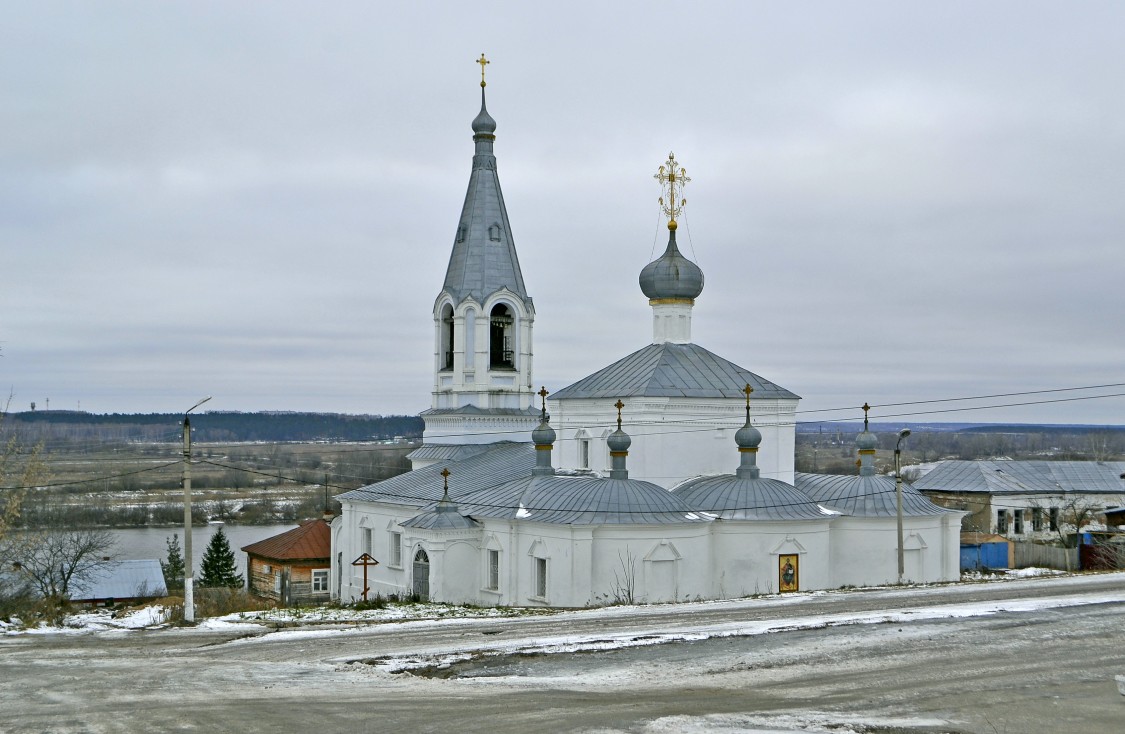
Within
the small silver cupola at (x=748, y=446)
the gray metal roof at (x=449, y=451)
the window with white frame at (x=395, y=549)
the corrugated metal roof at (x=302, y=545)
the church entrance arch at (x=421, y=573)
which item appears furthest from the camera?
the corrugated metal roof at (x=302, y=545)

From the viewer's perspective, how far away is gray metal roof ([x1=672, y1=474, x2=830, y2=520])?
2297cm

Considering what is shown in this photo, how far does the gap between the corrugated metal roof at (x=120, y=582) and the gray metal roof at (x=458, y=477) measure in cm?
1144

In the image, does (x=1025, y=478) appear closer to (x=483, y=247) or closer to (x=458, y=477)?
(x=483, y=247)

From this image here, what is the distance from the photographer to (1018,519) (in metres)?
44.3

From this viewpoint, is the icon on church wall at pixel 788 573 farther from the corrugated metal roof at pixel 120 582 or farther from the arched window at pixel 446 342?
the corrugated metal roof at pixel 120 582

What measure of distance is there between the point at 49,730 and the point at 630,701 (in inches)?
193

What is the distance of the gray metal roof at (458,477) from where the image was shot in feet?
92.0

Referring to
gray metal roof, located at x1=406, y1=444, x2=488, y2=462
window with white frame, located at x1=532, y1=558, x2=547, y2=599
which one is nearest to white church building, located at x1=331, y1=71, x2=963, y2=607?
window with white frame, located at x1=532, y1=558, x2=547, y2=599

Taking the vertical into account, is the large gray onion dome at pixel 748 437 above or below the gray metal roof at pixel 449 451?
above

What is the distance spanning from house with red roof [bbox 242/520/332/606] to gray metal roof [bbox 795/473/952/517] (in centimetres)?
1807

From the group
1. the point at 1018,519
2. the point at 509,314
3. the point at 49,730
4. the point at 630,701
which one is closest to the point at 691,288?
the point at 509,314

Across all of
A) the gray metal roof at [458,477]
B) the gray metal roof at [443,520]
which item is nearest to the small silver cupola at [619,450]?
the gray metal roof at [443,520]

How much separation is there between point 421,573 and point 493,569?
1971mm

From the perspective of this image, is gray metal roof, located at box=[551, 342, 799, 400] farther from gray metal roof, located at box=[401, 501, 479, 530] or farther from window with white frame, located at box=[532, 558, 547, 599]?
window with white frame, located at box=[532, 558, 547, 599]
